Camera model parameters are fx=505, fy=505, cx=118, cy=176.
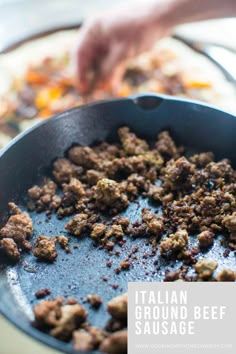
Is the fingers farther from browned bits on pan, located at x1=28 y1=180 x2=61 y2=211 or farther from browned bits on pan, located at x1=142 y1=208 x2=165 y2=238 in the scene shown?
browned bits on pan, located at x1=142 y1=208 x2=165 y2=238

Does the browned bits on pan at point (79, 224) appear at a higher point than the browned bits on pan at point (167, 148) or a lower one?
lower

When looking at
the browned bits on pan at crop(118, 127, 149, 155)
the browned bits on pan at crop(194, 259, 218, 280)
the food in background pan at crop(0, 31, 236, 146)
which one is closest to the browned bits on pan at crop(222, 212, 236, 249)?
the browned bits on pan at crop(194, 259, 218, 280)

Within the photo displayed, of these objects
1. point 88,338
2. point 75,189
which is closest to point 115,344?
point 88,338

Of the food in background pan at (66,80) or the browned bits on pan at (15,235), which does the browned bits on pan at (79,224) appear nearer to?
the browned bits on pan at (15,235)

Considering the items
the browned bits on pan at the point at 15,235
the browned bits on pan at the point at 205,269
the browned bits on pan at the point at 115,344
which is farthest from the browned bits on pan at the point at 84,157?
the browned bits on pan at the point at 115,344

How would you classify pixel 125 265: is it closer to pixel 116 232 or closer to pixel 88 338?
pixel 116 232

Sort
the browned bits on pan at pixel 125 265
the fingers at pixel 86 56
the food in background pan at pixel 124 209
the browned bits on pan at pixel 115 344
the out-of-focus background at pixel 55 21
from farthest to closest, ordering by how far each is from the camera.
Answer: the out-of-focus background at pixel 55 21
the fingers at pixel 86 56
the browned bits on pan at pixel 125 265
the food in background pan at pixel 124 209
the browned bits on pan at pixel 115 344

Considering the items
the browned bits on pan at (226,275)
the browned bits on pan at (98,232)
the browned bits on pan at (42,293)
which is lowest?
the browned bits on pan at (42,293)
